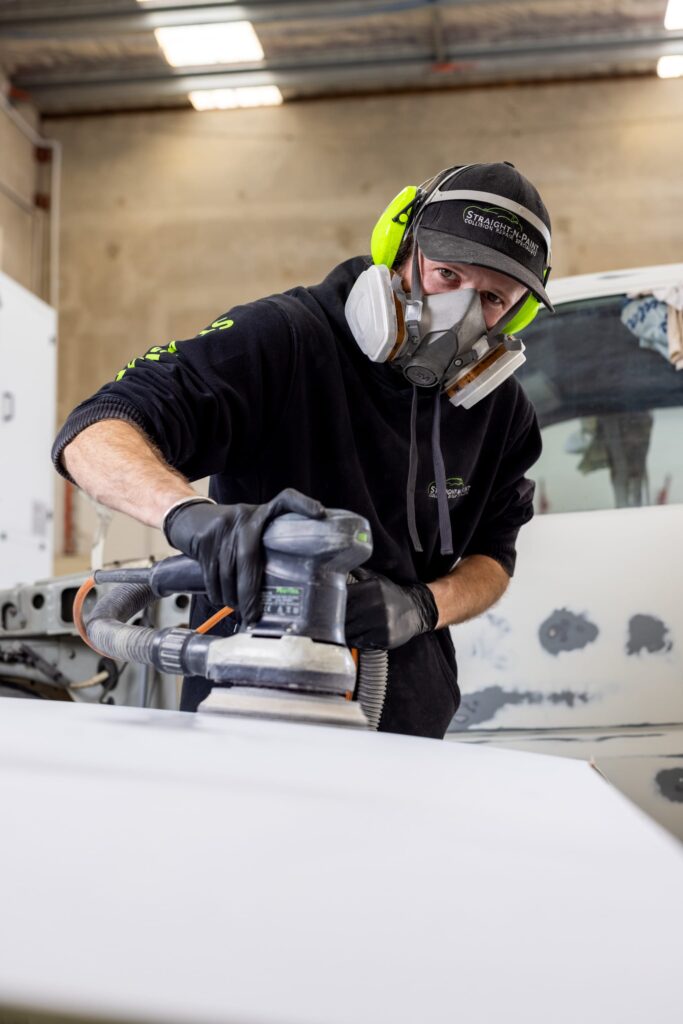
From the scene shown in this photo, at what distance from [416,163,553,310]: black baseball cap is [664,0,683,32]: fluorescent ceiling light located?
719 centimetres

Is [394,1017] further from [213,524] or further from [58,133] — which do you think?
[58,133]

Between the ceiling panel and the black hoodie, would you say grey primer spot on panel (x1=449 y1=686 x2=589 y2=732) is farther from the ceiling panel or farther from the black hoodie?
the ceiling panel

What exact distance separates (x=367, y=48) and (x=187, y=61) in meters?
1.47

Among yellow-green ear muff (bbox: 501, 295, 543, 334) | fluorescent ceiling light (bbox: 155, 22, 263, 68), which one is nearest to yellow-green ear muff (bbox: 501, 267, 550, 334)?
yellow-green ear muff (bbox: 501, 295, 543, 334)

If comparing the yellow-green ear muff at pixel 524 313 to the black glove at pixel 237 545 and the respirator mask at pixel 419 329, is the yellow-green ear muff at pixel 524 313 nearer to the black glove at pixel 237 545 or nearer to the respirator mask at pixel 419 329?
the respirator mask at pixel 419 329

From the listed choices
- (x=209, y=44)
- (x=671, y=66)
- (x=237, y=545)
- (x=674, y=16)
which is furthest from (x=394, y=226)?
(x=671, y=66)

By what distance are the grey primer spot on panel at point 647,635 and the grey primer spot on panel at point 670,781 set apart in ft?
1.11

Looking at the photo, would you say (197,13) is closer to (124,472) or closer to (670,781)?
(670,781)

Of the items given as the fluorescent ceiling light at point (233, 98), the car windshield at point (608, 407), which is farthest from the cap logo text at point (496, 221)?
the fluorescent ceiling light at point (233, 98)

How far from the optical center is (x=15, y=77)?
9.48 metres

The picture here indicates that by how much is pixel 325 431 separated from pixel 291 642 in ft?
3.08

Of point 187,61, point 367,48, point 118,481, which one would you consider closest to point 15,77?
point 187,61

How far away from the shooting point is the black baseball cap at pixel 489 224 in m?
2.02

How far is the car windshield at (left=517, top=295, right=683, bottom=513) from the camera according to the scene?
11.4 ft
